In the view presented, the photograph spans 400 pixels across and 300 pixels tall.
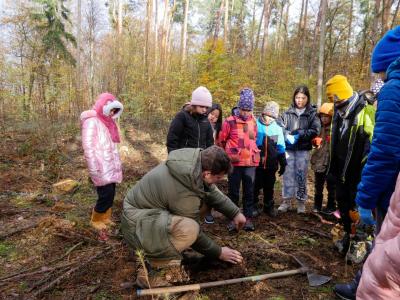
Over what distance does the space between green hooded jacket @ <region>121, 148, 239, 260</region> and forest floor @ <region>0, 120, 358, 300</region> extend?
420mm

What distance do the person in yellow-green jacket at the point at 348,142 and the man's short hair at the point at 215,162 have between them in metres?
1.28

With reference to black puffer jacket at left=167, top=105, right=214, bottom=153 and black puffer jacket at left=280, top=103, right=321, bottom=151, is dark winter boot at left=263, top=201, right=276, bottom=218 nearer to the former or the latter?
black puffer jacket at left=280, top=103, right=321, bottom=151

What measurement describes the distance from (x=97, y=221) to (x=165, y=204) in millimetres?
1745

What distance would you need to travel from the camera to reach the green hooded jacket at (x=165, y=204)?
110 inches

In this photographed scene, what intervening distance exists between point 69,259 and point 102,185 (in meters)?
Answer: 0.96

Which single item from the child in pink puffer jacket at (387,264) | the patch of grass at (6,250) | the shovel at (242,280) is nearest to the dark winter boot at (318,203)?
the shovel at (242,280)

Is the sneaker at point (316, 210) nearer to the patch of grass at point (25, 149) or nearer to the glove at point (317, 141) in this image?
the glove at point (317, 141)

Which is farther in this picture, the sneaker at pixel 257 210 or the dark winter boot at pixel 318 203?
the dark winter boot at pixel 318 203

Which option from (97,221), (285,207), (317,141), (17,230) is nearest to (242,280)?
(97,221)

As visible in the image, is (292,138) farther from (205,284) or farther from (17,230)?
(17,230)

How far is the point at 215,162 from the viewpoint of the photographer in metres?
2.77

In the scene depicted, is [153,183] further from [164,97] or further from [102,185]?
[164,97]

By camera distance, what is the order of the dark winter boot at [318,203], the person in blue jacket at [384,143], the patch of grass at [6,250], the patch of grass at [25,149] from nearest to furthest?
the person in blue jacket at [384,143]
the patch of grass at [6,250]
the dark winter boot at [318,203]
the patch of grass at [25,149]

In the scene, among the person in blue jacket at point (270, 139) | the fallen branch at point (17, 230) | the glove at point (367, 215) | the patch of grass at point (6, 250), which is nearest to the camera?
the glove at point (367, 215)
